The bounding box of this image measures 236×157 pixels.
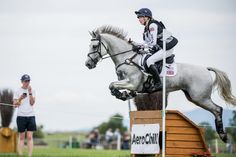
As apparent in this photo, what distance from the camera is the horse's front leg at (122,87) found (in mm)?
13938

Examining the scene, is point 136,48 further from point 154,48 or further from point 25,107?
point 25,107

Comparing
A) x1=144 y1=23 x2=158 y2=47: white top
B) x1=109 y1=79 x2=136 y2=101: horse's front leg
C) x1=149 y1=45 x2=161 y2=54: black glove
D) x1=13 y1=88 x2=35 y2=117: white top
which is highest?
x1=144 y1=23 x2=158 y2=47: white top

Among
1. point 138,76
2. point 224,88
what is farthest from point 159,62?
point 224,88

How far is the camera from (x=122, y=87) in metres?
13.9

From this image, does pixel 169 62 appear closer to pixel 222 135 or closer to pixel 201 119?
pixel 222 135

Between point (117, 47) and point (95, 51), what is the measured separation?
0.44 m

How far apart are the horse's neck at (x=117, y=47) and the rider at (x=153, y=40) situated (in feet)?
1.68

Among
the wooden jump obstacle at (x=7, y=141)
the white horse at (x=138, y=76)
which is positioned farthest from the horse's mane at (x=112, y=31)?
the wooden jump obstacle at (x=7, y=141)

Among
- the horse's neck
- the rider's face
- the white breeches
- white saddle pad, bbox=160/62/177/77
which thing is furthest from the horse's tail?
the rider's face

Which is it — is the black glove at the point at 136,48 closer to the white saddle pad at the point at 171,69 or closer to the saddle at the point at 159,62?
the saddle at the point at 159,62

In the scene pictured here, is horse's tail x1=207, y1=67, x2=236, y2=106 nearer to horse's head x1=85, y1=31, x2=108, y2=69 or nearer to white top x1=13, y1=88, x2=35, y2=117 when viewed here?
horse's head x1=85, y1=31, x2=108, y2=69

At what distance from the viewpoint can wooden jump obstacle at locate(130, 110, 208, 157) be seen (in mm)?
12664

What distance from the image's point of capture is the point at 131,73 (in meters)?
14.2

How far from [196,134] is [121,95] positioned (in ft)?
6.00
